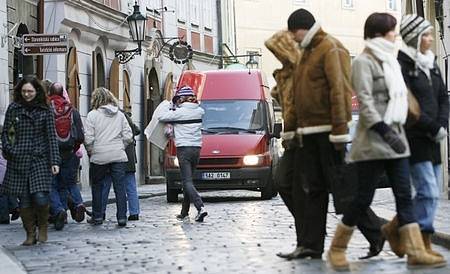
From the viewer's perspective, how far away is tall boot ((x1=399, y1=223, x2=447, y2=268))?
337 inches

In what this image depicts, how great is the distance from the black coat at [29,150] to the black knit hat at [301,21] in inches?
147

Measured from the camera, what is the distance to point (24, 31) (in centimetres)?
2538

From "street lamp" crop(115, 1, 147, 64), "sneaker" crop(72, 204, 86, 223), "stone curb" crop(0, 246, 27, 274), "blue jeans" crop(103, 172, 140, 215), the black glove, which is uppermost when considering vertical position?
"street lamp" crop(115, 1, 147, 64)

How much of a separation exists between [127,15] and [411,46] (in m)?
25.1

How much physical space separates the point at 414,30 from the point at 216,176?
12557mm

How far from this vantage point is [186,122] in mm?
15289

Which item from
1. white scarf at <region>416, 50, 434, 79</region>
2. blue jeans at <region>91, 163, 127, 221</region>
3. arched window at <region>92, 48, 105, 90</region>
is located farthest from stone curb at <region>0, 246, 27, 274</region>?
arched window at <region>92, 48, 105, 90</region>

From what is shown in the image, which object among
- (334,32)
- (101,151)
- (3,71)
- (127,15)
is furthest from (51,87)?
(334,32)

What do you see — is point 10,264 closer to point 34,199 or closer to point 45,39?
point 34,199

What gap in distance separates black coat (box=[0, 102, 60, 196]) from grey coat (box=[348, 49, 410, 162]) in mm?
4342

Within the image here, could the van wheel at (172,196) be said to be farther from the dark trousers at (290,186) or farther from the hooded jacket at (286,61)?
the hooded jacket at (286,61)

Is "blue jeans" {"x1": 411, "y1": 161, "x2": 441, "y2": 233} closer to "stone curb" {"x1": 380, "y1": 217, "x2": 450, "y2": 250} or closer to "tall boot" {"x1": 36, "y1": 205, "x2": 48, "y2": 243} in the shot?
"stone curb" {"x1": 380, "y1": 217, "x2": 450, "y2": 250}

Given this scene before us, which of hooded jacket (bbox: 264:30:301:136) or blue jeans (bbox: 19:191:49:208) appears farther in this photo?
blue jeans (bbox: 19:191:49:208)

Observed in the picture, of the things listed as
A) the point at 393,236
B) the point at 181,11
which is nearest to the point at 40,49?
the point at 393,236
